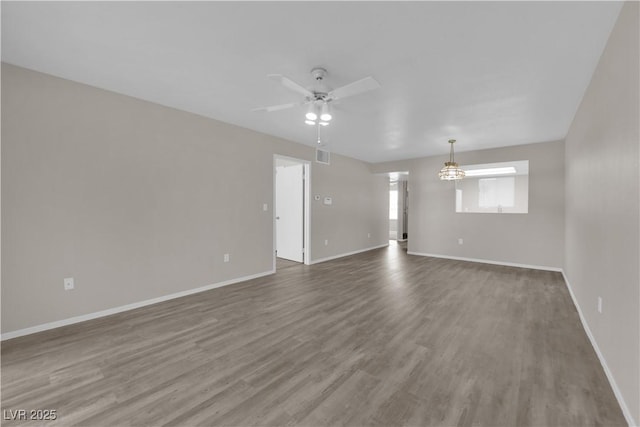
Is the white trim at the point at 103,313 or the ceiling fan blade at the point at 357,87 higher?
the ceiling fan blade at the point at 357,87

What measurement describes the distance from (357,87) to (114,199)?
9.69 feet

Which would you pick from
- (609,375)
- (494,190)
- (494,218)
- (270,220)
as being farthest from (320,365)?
(494,190)

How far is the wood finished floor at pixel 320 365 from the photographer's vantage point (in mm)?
1606

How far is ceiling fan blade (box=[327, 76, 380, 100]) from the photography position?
2137 mm

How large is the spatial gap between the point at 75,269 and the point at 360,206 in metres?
5.89

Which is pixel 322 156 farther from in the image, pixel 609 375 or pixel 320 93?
pixel 609 375

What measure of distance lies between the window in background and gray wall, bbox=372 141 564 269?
16.5 inches

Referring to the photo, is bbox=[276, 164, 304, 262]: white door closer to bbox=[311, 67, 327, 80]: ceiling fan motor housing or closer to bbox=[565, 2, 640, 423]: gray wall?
bbox=[311, 67, 327, 80]: ceiling fan motor housing

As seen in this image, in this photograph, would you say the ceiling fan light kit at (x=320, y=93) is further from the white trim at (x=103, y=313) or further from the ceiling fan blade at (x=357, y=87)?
the white trim at (x=103, y=313)

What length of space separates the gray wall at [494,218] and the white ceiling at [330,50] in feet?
6.42

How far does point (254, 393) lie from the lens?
1.77m

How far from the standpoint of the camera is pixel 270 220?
15.8 ft

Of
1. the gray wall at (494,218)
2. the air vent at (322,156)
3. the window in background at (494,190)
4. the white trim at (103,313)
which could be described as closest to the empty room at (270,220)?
the white trim at (103,313)

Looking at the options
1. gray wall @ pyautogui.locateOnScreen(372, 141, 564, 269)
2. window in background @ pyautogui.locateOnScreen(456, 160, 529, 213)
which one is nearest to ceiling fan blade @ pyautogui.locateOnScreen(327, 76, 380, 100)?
gray wall @ pyautogui.locateOnScreen(372, 141, 564, 269)
